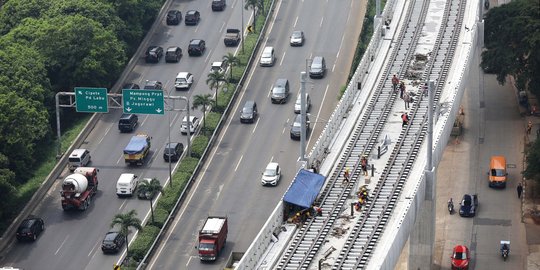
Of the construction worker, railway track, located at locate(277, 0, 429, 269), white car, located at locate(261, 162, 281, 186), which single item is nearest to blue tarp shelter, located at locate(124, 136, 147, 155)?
white car, located at locate(261, 162, 281, 186)

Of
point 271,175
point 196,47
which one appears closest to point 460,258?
point 271,175

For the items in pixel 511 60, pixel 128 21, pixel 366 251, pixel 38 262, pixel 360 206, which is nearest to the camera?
pixel 366 251

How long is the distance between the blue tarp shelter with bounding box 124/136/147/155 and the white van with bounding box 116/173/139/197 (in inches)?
201

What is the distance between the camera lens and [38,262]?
135375mm

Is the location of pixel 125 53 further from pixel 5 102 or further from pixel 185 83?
pixel 5 102

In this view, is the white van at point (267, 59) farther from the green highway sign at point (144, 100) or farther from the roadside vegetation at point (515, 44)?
the green highway sign at point (144, 100)

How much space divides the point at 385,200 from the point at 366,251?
9.44 m

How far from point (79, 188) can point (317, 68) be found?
3733 centimetres

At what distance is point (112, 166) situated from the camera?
152 meters

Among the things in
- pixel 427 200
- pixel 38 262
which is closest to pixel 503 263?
pixel 427 200

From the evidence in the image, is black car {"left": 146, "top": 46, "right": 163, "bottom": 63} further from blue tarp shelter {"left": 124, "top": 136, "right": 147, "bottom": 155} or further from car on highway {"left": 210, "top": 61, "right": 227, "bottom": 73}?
blue tarp shelter {"left": 124, "top": 136, "right": 147, "bottom": 155}

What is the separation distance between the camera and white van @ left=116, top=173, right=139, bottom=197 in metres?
145

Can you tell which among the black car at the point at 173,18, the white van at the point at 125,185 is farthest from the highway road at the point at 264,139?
the black car at the point at 173,18

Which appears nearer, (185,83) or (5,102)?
(5,102)
